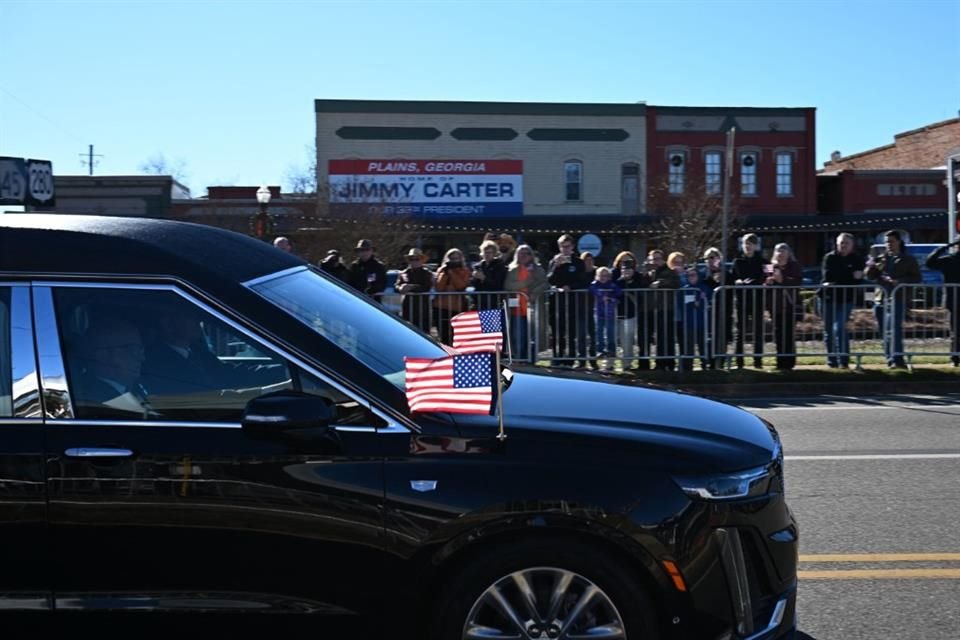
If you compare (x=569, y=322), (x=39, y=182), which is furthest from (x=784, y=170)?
(x=39, y=182)

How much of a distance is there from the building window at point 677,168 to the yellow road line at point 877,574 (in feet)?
138

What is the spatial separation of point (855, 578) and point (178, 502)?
3.64m

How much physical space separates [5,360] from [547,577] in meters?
2.05

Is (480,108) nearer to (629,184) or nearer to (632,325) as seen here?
(629,184)

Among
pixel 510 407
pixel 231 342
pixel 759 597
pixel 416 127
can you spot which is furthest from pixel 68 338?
pixel 416 127

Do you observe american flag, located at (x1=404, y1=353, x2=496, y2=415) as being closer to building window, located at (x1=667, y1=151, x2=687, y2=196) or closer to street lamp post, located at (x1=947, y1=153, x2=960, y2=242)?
street lamp post, located at (x1=947, y1=153, x2=960, y2=242)

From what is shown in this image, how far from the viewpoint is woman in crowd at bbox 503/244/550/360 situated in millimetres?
13539

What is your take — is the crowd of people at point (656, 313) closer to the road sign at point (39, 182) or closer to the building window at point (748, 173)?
the road sign at point (39, 182)

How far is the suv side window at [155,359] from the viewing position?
3643mm

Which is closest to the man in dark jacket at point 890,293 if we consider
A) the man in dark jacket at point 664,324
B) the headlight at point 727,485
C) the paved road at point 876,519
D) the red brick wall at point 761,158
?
the paved road at point 876,519

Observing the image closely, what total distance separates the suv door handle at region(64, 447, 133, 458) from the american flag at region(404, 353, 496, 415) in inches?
39.1

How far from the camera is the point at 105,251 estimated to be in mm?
3727

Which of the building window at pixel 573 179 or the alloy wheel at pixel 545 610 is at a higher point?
the building window at pixel 573 179

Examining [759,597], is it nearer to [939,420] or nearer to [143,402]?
[143,402]
